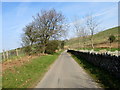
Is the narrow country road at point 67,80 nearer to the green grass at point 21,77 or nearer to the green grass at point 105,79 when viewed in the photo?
the green grass at point 105,79

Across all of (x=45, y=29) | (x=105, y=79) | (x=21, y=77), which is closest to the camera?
(x=105, y=79)

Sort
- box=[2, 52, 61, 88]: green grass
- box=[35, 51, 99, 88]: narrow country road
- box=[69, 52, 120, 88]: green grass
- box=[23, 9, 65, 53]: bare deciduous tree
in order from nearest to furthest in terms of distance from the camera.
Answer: box=[69, 52, 120, 88]: green grass
box=[35, 51, 99, 88]: narrow country road
box=[2, 52, 61, 88]: green grass
box=[23, 9, 65, 53]: bare deciduous tree

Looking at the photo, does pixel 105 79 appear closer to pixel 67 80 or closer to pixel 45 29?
pixel 67 80

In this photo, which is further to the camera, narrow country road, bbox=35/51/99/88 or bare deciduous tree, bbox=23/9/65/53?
bare deciduous tree, bbox=23/9/65/53

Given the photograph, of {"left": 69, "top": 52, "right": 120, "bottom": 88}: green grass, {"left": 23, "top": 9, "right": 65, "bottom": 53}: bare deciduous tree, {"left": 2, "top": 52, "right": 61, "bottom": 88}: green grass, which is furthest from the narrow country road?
{"left": 23, "top": 9, "right": 65, "bottom": 53}: bare deciduous tree

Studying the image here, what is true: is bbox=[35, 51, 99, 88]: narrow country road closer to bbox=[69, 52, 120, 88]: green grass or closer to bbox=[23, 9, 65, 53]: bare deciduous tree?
bbox=[69, 52, 120, 88]: green grass

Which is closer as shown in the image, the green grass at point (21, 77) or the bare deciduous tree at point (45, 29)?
the green grass at point (21, 77)

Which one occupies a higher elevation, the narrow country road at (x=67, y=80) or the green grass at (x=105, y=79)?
the green grass at (x=105, y=79)

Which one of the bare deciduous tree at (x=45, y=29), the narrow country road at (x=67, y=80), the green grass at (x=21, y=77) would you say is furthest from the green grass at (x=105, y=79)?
the bare deciduous tree at (x=45, y=29)

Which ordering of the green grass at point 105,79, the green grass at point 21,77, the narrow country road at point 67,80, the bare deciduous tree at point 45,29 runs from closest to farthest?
1. the green grass at point 105,79
2. the narrow country road at point 67,80
3. the green grass at point 21,77
4. the bare deciduous tree at point 45,29

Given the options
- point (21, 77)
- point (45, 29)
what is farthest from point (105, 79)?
point (45, 29)

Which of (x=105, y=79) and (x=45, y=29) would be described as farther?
(x=45, y=29)

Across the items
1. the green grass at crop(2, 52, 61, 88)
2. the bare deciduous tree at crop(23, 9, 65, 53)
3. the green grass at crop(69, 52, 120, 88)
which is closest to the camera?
the green grass at crop(69, 52, 120, 88)

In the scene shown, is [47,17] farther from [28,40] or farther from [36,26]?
[28,40]
